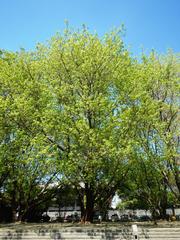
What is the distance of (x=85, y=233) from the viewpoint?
1369cm

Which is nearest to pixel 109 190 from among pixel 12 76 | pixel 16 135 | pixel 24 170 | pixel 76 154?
pixel 76 154

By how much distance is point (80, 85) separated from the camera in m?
19.4

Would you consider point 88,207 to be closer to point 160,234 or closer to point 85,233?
point 85,233

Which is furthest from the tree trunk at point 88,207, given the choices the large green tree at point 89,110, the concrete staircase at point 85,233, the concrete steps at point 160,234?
the concrete steps at point 160,234

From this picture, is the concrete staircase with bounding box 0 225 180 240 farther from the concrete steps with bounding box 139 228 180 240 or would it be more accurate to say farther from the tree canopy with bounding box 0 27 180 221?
the tree canopy with bounding box 0 27 180 221

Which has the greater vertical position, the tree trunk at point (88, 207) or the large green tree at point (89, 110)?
the large green tree at point (89, 110)

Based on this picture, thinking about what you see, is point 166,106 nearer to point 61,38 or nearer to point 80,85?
point 80,85

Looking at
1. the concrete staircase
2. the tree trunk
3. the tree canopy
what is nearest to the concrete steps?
the concrete staircase

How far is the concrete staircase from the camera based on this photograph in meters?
13.2

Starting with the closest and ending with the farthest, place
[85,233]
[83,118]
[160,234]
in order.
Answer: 1. [160,234]
2. [85,233]
3. [83,118]

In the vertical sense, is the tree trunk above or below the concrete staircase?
above

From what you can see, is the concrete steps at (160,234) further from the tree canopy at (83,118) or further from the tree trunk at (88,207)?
the tree trunk at (88,207)

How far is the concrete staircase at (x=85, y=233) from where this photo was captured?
43.3 ft

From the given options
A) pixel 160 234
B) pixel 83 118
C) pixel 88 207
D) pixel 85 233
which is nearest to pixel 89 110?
pixel 83 118
